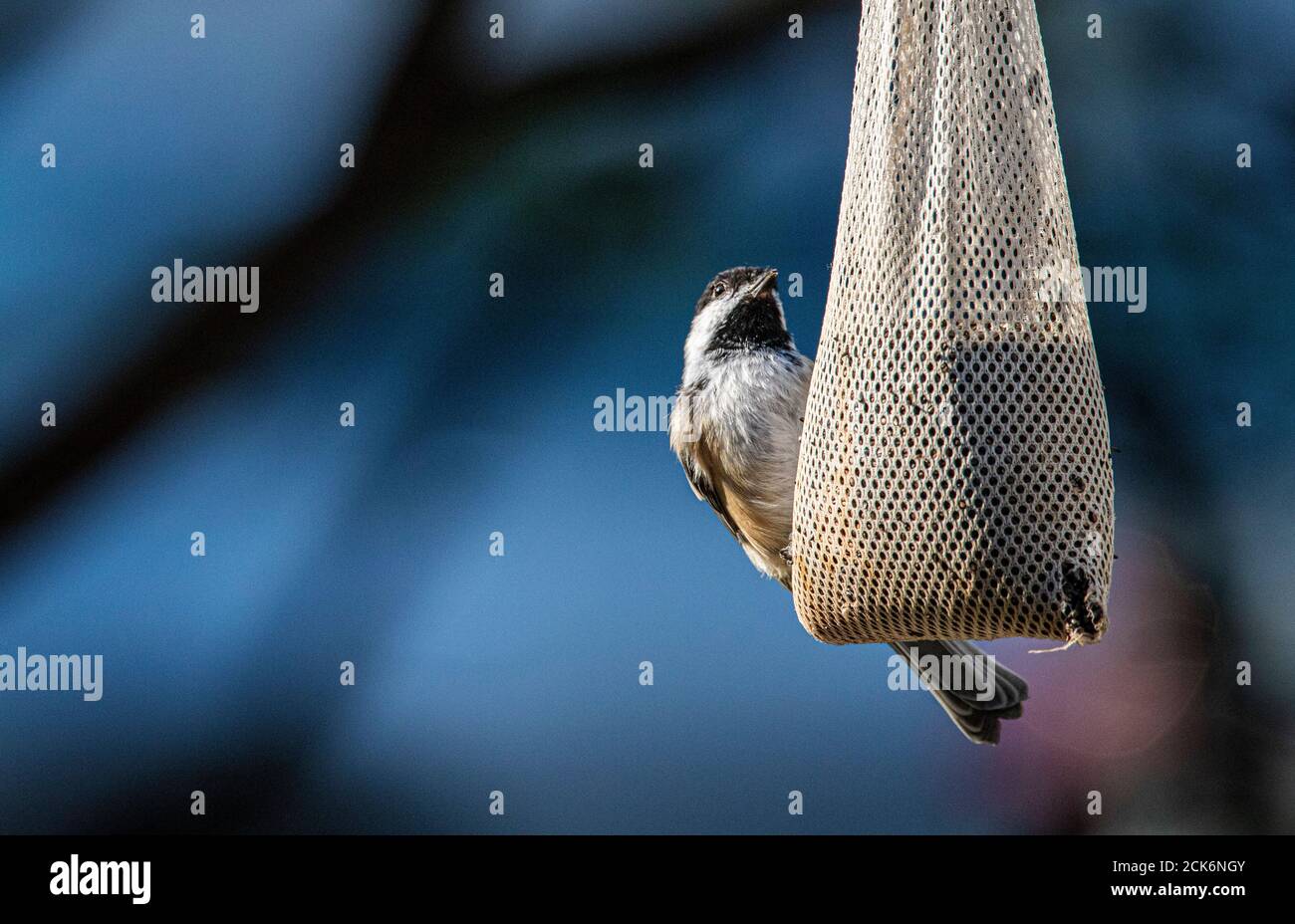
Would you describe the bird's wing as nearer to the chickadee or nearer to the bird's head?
the chickadee

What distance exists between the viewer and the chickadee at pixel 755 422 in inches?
183

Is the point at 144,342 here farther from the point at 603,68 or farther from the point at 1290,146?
the point at 1290,146

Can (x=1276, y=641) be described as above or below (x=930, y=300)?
below

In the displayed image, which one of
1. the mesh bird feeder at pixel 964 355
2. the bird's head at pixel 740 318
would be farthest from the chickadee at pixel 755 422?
the mesh bird feeder at pixel 964 355

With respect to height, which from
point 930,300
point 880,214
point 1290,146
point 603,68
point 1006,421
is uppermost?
point 603,68

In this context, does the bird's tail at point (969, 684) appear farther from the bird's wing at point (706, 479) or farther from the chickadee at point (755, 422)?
the bird's wing at point (706, 479)

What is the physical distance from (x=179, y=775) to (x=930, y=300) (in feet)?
13.6

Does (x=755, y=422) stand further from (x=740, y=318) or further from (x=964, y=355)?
(x=964, y=355)

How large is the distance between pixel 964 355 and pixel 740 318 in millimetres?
1146

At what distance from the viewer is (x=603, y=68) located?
20.5ft

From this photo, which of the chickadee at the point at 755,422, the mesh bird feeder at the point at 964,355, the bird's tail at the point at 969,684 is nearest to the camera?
the mesh bird feeder at the point at 964,355

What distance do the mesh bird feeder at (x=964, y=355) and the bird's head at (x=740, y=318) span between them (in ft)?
2.96

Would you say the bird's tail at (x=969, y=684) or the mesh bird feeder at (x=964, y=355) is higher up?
the mesh bird feeder at (x=964, y=355)

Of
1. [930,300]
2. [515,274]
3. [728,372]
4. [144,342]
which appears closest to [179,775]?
[144,342]
